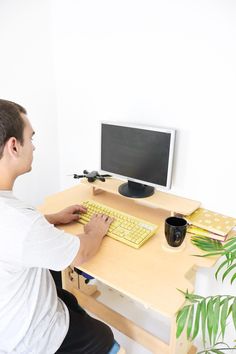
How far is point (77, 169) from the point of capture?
2.05 m

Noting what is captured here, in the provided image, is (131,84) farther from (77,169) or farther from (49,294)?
(49,294)

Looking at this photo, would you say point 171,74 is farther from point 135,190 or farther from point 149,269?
point 149,269

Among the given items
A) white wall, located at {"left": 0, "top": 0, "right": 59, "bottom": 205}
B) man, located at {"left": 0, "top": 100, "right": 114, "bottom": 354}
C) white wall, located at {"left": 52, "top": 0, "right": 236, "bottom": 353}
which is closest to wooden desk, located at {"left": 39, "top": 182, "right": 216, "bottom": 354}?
man, located at {"left": 0, "top": 100, "right": 114, "bottom": 354}

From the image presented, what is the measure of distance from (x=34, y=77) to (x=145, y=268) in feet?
4.68

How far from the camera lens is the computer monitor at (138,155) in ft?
4.53

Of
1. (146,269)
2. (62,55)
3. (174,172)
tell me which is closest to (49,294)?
(146,269)

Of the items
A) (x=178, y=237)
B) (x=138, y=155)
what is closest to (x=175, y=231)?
(x=178, y=237)

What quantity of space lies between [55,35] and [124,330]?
188cm

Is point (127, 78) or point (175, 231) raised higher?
point (127, 78)

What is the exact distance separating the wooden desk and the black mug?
0.16 ft

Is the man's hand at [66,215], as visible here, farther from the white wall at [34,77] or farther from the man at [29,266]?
the white wall at [34,77]

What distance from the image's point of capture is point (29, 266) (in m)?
0.92

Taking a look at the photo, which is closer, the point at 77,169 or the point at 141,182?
the point at 141,182

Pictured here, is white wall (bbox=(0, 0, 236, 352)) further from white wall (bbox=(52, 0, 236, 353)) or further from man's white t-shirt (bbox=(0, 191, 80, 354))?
man's white t-shirt (bbox=(0, 191, 80, 354))
